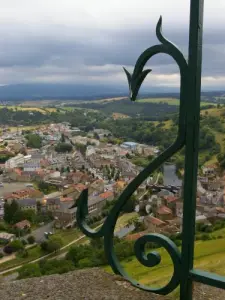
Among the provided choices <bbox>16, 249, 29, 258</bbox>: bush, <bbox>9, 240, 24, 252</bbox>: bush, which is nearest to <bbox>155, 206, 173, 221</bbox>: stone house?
<bbox>16, 249, 29, 258</bbox>: bush

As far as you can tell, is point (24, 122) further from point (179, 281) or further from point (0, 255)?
point (179, 281)

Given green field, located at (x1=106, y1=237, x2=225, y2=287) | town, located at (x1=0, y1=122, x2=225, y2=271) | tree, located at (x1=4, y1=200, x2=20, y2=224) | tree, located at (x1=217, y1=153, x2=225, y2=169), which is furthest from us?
tree, located at (x1=217, y1=153, x2=225, y2=169)

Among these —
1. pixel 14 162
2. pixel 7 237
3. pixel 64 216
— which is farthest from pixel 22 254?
pixel 14 162

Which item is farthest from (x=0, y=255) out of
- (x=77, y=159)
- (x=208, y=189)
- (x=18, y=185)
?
(x=77, y=159)

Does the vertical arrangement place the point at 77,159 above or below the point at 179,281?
below

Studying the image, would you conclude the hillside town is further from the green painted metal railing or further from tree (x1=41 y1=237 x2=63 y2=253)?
the green painted metal railing

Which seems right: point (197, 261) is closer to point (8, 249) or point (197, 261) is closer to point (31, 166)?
point (8, 249)

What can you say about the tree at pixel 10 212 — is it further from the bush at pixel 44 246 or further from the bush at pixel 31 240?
the bush at pixel 44 246
